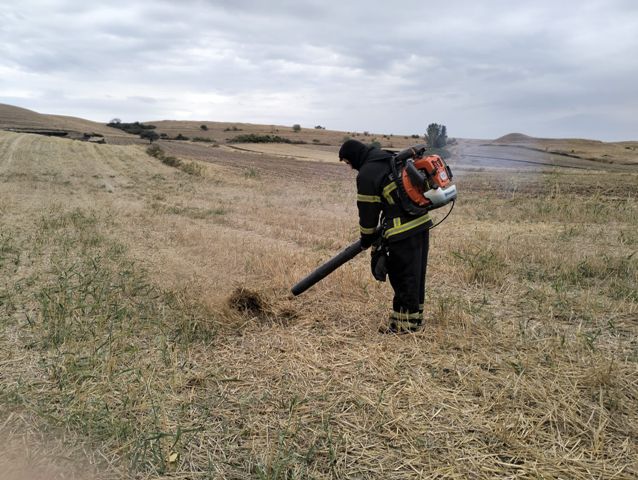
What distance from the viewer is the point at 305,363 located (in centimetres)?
372

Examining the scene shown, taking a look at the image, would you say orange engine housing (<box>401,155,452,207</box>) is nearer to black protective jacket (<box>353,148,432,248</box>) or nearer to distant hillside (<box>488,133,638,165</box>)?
black protective jacket (<box>353,148,432,248</box>)

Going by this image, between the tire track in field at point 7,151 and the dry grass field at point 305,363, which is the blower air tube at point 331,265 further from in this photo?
the tire track in field at point 7,151

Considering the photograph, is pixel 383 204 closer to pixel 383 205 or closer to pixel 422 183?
pixel 383 205

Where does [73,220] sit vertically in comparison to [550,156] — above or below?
below

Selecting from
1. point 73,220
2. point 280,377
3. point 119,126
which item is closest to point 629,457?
point 280,377

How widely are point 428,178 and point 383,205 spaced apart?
19.4 inches

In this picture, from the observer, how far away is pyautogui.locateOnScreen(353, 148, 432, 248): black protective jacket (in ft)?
13.4

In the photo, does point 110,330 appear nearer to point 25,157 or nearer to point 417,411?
point 417,411

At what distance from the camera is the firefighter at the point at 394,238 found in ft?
13.4

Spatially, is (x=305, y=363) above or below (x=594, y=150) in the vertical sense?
below

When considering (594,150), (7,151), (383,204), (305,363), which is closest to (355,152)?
(383,204)

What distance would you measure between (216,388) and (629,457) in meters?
2.70

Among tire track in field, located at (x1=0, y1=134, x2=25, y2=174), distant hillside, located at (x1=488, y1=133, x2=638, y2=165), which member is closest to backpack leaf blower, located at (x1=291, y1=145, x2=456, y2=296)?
tire track in field, located at (x1=0, y1=134, x2=25, y2=174)

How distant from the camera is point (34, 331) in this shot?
13.6 feet
